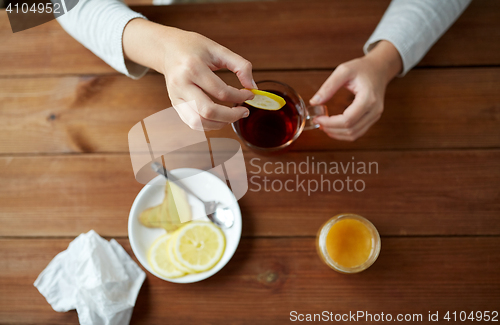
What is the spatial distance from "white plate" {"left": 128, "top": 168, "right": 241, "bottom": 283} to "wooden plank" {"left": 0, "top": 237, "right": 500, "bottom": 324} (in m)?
0.04

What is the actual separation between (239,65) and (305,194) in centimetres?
35

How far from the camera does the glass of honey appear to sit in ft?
2.30

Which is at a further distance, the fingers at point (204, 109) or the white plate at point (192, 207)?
the white plate at point (192, 207)

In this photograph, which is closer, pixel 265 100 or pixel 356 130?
pixel 265 100

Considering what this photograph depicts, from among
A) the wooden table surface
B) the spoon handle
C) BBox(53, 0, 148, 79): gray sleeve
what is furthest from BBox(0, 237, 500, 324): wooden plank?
BBox(53, 0, 148, 79): gray sleeve

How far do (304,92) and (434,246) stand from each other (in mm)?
442

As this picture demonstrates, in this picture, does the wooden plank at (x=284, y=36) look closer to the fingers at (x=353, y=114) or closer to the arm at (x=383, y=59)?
the arm at (x=383, y=59)

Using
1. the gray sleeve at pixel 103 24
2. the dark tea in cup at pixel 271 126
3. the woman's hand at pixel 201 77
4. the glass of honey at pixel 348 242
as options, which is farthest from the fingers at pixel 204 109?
the glass of honey at pixel 348 242

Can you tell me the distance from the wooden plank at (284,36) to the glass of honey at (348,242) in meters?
0.36

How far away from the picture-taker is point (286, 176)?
2.51ft

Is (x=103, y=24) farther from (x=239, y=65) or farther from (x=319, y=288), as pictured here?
(x=319, y=288)

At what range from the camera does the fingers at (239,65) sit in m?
0.53

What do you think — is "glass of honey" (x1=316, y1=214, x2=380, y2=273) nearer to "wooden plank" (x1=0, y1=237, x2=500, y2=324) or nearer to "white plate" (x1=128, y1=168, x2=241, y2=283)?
"wooden plank" (x1=0, y1=237, x2=500, y2=324)

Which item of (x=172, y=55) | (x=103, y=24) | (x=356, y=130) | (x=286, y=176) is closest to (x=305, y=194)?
(x=286, y=176)
